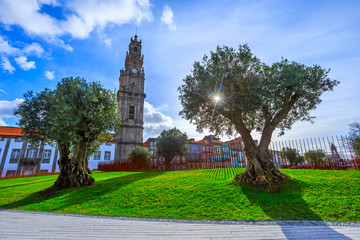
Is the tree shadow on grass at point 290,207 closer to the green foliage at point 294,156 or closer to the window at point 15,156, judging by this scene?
the green foliage at point 294,156

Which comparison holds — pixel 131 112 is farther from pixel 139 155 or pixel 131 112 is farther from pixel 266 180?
pixel 266 180

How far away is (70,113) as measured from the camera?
13.2 meters

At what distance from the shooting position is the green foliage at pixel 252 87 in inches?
433

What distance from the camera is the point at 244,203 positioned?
306 inches

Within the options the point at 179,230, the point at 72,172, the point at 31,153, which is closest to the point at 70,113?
the point at 72,172

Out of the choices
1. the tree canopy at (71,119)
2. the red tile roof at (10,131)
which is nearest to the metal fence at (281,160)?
the tree canopy at (71,119)

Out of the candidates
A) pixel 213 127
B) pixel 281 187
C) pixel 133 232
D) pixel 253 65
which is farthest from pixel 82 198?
pixel 253 65

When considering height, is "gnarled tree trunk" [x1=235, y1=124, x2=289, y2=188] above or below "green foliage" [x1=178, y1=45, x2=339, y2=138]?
below

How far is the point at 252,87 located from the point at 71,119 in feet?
45.6

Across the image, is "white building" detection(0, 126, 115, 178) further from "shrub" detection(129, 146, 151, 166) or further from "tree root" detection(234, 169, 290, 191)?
"tree root" detection(234, 169, 290, 191)

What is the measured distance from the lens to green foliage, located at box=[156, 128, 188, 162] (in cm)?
3331

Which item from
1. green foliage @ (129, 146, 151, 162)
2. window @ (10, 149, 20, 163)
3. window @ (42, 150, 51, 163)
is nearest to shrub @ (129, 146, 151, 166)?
green foliage @ (129, 146, 151, 162)

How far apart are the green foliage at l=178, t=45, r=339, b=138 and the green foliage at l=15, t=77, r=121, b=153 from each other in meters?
8.18

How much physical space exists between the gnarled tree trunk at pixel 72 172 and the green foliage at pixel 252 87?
431 inches
